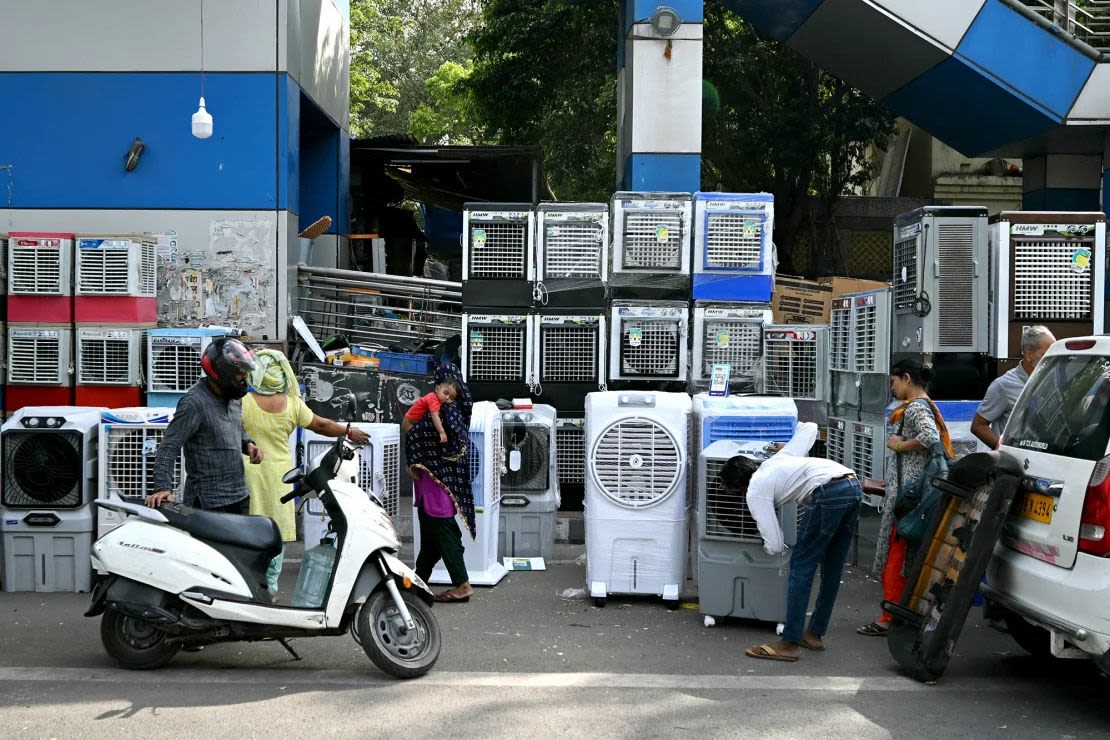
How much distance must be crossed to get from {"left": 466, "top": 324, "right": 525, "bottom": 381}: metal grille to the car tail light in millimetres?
6263

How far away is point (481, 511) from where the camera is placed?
8.94 metres

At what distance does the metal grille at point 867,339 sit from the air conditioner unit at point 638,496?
93.0 inches

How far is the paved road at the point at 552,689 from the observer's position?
556 cm

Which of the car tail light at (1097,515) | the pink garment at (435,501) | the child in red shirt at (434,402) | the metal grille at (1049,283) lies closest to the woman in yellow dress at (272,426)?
the child in red shirt at (434,402)

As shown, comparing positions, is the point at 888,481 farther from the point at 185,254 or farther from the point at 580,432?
the point at 185,254

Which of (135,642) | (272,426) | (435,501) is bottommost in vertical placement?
(135,642)

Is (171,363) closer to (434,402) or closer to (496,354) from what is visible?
(496,354)

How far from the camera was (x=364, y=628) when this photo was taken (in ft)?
20.4

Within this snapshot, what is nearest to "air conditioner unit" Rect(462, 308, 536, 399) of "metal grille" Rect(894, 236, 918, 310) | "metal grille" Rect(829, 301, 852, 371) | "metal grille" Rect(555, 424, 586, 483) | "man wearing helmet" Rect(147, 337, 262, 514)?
"metal grille" Rect(555, 424, 586, 483)

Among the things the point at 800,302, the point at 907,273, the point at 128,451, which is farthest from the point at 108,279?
the point at 800,302

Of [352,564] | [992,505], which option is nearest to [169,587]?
[352,564]

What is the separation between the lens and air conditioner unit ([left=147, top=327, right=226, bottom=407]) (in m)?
10.5

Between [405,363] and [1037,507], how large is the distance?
8.34 meters

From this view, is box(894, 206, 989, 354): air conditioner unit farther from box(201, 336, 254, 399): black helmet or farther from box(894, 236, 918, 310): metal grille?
box(201, 336, 254, 399): black helmet
